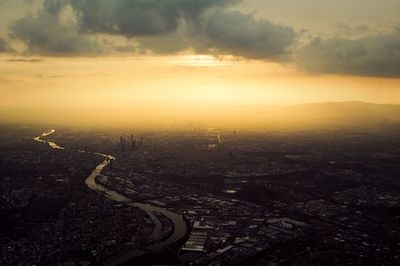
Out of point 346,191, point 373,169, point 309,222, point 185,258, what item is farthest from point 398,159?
point 185,258

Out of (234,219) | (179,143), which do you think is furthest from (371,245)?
(179,143)

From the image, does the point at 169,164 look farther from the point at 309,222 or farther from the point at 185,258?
the point at 185,258

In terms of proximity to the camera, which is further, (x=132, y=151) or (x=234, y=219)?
(x=132, y=151)

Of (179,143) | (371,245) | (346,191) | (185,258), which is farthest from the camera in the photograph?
(179,143)

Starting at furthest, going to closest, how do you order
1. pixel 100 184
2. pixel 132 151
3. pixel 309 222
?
pixel 132 151 < pixel 100 184 < pixel 309 222

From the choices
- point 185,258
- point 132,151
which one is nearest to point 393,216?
A: point 185,258

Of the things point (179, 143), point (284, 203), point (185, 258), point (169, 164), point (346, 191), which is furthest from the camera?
point (179, 143)

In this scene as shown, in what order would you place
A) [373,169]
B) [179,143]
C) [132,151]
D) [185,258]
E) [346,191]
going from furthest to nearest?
[179,143] < [132,151] < [373,169] < [346,191] < [185,258]

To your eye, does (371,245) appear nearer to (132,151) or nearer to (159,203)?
(159,203)

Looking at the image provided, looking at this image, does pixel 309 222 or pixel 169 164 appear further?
pixel 169 164

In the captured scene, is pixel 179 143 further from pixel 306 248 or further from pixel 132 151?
pixel 306 248
